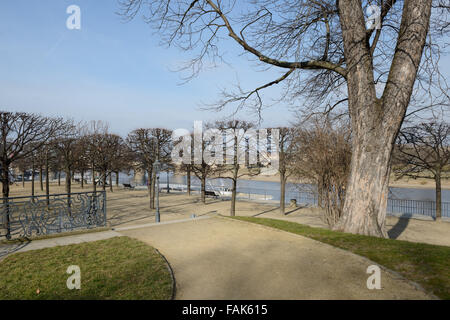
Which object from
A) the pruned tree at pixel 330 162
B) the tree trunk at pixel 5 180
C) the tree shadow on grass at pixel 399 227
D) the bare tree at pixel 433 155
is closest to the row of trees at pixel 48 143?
the tree trunk at pixel 5 180

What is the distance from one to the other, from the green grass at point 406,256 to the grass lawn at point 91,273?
3.78 m

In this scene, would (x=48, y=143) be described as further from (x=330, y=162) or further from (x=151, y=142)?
(x=330, y=162)

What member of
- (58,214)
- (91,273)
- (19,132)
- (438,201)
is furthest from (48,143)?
(438,201)

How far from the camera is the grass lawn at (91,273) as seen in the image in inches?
156

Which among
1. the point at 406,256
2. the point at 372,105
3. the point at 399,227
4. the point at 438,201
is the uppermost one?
the point at 372,105

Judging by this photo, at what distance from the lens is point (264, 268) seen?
4863 millimetres

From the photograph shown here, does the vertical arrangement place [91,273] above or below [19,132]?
below

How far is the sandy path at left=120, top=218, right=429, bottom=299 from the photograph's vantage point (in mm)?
3889

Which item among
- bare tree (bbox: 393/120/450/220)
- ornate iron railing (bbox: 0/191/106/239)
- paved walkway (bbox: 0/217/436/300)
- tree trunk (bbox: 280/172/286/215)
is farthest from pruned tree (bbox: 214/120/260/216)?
paved walkway (bbox: 0/217/436/300)

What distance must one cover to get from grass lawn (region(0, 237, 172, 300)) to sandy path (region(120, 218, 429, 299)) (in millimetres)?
402

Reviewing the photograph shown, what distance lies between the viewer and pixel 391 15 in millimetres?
7594

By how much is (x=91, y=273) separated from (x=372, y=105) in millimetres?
7030

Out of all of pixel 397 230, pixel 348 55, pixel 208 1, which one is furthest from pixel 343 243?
pixel 397 230
